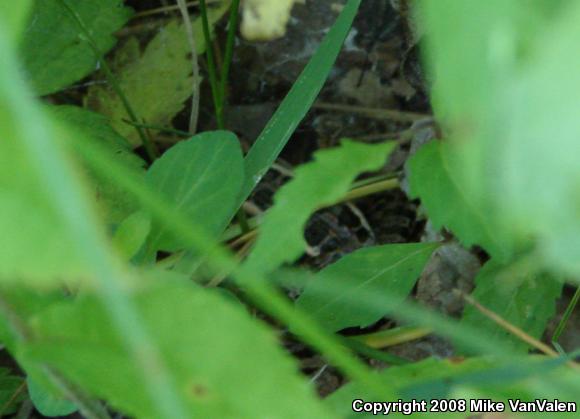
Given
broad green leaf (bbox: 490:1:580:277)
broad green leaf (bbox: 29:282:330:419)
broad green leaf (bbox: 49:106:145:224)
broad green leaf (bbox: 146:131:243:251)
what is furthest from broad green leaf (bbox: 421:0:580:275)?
broad green leaf (bbox: 49:106:145:224)

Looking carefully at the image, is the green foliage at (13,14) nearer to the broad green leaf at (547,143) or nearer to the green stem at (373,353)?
the broad green leaf at (547,143)

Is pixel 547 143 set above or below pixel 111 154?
above

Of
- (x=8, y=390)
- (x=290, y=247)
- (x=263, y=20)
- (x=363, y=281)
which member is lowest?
(x=8, y=390)

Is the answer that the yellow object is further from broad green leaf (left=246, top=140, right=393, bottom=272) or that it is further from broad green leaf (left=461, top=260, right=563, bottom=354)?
broad green leaf (left=246, top=140, right=393, bottom=272)

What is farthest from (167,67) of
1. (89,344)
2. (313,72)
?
(89,344)

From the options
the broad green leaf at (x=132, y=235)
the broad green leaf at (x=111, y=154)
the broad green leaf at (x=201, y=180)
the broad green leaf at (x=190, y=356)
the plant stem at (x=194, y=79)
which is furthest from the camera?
the plant stem at (x=194, y=79)

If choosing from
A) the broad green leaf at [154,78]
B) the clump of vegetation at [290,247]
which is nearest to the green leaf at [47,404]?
the clump of vegetation at [290,247]

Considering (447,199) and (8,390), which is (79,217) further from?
(8,390)

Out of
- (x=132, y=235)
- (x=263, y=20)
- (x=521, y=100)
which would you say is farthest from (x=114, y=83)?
(x=521, y=100)
